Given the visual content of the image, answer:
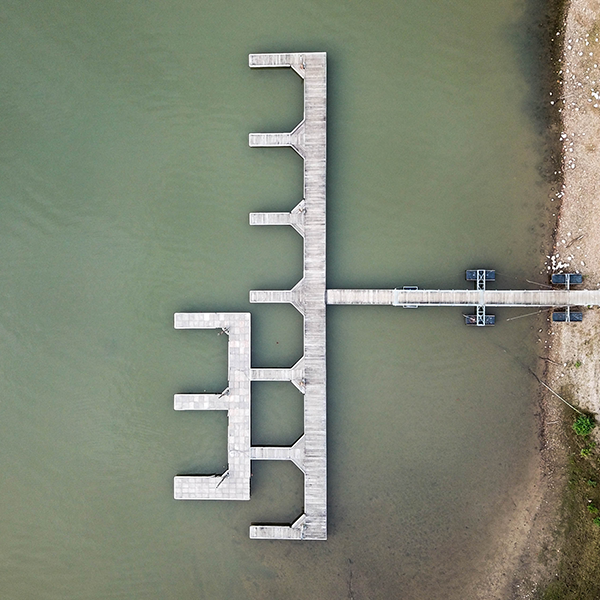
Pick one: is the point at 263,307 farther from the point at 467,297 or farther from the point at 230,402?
the point at 467,297

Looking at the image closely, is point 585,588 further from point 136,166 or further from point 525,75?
point 136,166

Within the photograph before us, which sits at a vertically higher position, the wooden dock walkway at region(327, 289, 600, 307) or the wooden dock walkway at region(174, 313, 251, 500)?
the wooden dock walkway at region(327, 289, 600, 307)

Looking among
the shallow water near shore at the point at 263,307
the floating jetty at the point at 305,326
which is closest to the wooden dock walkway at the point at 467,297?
the floating jetty at the point at 305,326

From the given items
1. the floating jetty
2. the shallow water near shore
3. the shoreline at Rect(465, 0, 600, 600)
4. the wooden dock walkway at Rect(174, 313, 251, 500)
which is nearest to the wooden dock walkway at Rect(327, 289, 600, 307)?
the floating jetty

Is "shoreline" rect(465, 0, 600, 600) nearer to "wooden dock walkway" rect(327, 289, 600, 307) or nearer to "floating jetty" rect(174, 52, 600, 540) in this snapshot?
"wooden dock walkway" rect(327, 289, 600, 307)

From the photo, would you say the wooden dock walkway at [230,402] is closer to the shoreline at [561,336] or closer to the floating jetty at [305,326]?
the floating jetty at [305,326]

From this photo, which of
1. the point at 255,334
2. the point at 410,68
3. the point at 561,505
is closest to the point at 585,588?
the point at 561,505

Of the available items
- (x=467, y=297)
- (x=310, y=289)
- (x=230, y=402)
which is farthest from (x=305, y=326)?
(x=467, y=297)
